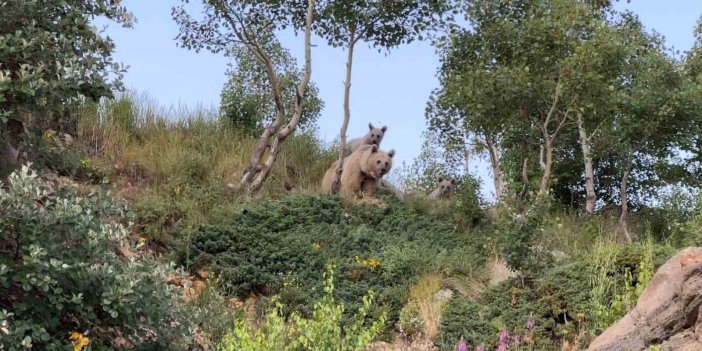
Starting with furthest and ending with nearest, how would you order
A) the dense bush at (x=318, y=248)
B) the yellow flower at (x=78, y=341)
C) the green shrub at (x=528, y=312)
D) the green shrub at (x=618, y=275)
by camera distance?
1. the dense bush at (x=318, y=248)
2. the green shrub at (x=528, y=312)
3. the green shrub at (x=618, y=275)
4. the yellow flower at (x=78, y=341)

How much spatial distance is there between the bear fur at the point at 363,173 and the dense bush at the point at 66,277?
938 centimetres

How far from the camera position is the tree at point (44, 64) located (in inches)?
246

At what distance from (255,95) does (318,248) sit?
322 inches

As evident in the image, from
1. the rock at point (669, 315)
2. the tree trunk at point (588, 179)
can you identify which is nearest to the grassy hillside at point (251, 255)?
the tree trunk at point (588, 179)

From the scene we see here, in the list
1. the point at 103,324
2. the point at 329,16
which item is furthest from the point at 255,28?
the point at 103,324

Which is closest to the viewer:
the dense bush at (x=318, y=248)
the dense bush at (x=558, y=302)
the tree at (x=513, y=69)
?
the dense bush at (x=558, y=302)

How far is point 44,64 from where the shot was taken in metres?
6.46

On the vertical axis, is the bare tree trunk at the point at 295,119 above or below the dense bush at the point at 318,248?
above

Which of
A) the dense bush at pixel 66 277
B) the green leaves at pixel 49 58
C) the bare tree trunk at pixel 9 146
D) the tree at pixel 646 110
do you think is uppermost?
the tree at pixel 646 110

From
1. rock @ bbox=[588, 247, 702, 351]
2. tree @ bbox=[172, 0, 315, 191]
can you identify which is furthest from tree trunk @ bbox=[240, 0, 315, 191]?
rock @ bbox=[588, 247, 702, 351]

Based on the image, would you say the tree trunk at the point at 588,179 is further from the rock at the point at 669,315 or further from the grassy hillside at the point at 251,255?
the rock at the point at 669,315

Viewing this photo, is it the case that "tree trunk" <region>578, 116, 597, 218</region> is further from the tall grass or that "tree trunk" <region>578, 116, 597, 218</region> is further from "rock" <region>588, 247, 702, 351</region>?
"rock" <region>588, 247, 702, 351</region>

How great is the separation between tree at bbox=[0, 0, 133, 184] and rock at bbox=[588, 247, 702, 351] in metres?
4.68

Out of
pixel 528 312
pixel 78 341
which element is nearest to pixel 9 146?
pixel 78 341
